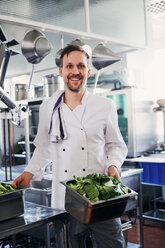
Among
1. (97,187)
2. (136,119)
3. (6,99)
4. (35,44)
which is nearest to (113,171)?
Result: (97,187)

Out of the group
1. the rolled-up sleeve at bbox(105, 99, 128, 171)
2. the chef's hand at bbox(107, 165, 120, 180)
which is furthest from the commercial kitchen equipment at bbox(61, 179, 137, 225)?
the rolled-up sleeve at bbox(105, 99, 128, 171)

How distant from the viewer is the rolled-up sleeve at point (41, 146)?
2088 millimetres

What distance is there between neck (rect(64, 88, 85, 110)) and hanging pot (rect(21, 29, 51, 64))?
777mm

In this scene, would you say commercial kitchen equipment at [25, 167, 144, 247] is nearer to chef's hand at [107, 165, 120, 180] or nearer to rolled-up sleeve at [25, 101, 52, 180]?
rolled-up sleeve at [25, 101, 52, 180]

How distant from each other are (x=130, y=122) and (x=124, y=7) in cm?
171

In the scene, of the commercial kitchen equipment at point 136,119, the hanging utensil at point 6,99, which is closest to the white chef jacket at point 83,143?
the hanging utensil at point 6,99

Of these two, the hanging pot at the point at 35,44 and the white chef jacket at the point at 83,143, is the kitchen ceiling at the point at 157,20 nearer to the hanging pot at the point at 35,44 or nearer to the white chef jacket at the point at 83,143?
the hanging pot at the point at 35,44

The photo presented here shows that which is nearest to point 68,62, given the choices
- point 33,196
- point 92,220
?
point 92,220

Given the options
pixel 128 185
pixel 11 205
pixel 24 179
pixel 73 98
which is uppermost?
pixel 73 98

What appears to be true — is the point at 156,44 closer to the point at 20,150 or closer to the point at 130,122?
the point at 130,122

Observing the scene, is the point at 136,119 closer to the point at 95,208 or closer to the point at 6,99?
the point at 6,99

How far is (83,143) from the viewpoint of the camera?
6.40 feet

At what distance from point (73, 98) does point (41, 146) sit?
1.28 ft

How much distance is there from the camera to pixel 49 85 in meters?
3.65
